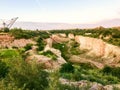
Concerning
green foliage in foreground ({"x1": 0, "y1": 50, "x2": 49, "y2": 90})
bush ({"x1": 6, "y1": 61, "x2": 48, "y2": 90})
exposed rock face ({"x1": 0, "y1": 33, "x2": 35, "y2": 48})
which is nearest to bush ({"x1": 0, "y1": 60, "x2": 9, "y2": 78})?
green foliage in foreground ({"x1": 0, "y1": 50, "x2": 49, "y2": 90})

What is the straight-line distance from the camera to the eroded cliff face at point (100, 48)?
7494cm

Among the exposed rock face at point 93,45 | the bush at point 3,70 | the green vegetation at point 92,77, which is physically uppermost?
the bush at point 3,70

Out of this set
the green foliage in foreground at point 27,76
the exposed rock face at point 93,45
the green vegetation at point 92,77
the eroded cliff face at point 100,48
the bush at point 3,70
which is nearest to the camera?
the green foliage in foreground at point 27,76

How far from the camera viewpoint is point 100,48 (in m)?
83.3

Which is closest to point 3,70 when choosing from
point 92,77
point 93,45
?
point 92,77

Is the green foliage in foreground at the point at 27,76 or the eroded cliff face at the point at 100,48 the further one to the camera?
the eroded cliff face at the point at 100,48

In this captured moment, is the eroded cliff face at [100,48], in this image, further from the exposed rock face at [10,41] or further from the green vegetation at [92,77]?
the exposed rock face at [10,41]

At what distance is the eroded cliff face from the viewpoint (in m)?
74.9

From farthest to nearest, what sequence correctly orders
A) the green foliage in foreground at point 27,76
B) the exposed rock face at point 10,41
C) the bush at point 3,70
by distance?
the exposed rock face at point 10,41 → the bush at point 3,70 → the green foliage in foreground at point 27,76

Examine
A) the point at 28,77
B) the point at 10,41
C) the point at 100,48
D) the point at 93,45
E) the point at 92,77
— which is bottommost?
the point at 93,45

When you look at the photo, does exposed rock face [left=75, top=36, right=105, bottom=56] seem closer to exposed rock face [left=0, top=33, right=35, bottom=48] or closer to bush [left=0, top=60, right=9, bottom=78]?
exposed rock face [left=0, top=33, right=35, bottom=48]

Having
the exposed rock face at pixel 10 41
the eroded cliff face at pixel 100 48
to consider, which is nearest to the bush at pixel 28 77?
the eroded cliff face at pixel 100 48

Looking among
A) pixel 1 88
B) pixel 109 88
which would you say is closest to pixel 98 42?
pixel 109 88

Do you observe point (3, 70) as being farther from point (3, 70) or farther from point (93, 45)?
point (93, 45)
